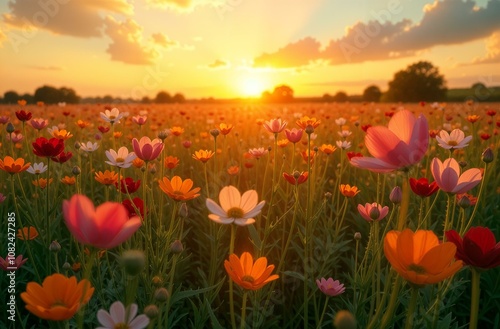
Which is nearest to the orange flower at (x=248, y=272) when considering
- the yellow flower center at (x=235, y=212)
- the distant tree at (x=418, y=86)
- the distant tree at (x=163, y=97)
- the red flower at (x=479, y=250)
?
the yellow flower center at (x=235, y=212)

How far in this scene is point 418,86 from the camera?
29422mm

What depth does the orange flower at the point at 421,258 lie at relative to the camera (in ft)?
1.92

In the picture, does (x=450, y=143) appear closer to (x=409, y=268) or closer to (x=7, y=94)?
(x=409, y=268)

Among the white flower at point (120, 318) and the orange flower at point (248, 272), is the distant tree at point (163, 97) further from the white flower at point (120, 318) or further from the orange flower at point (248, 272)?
the white flower at point (120, 318)

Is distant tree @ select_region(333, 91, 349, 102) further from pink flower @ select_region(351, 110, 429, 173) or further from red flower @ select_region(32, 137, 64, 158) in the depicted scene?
pink flower @ select_region(351, 110, 429, 173)

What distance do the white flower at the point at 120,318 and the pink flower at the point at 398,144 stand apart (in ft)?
1.31

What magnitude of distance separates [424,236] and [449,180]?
230 mm

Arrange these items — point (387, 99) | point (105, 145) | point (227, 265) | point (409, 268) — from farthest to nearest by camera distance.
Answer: point (387, 99) < point (105, 145) < point (227, 265) < point (409, 268)

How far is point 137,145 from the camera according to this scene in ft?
3.63

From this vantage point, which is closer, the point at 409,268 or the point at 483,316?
the point at 409,268

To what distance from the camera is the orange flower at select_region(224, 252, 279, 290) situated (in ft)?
2.39

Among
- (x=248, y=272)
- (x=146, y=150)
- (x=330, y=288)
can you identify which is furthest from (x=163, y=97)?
(x=248, y=272)

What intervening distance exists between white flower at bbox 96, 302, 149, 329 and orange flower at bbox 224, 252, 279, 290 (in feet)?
0.56

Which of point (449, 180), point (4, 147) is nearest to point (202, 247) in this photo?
point (449, 180)
